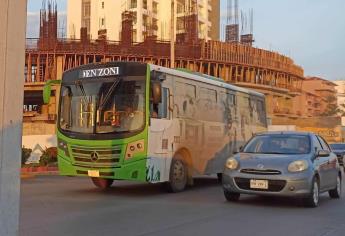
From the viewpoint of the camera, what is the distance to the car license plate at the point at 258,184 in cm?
1066

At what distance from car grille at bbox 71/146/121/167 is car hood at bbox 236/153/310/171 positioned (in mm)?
3090

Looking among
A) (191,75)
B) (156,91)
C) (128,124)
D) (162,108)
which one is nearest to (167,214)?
(128,124)

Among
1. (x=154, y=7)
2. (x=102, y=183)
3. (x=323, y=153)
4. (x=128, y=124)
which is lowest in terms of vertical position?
(x=102, y=183)

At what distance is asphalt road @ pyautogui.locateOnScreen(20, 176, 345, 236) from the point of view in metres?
8.12

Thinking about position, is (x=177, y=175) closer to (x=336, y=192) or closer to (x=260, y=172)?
(x=260, y=172)

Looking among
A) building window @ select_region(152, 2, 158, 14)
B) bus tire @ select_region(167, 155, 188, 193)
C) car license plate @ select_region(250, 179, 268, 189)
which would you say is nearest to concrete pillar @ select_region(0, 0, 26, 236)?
car license plate @ select_region(250, 179, 268, 189)

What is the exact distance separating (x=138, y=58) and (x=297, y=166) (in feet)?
153

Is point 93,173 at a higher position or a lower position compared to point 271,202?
higher

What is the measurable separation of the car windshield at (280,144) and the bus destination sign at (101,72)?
3.75 meters

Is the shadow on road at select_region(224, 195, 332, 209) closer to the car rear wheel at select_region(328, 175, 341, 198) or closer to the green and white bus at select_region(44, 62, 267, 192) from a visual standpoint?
the car rear wheel at select_region(328, 175, 341, 198)

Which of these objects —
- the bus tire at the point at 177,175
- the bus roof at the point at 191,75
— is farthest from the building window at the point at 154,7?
the bus tire at the point at 177,175

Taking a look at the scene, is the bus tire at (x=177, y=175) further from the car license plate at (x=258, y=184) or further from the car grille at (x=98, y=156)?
the car license plate at (x=258, y=184)

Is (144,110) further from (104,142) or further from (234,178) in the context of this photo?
(234,178)

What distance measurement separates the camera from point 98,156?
12906 mm
